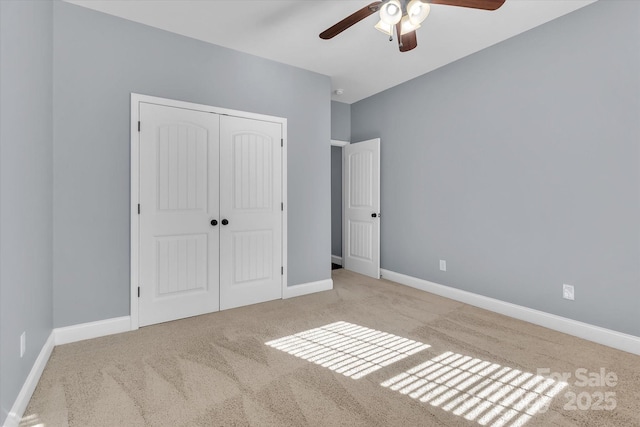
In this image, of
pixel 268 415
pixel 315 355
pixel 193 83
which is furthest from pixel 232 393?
pixel 193 83

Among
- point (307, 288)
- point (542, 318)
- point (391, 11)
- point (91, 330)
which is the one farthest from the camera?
point (307, 288)

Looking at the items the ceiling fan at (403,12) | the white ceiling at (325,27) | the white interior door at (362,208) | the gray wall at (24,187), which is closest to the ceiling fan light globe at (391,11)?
the ceiling fan at (403,12)

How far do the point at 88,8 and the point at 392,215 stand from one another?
3.90 metres

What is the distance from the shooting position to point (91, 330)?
2.68 metres

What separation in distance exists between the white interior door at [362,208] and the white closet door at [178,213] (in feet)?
7.52

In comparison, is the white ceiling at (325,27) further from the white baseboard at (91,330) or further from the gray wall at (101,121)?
the white baseboard at (91,330)

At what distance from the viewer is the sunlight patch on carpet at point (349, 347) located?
88.7 inches

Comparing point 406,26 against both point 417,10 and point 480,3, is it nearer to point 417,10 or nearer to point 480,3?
point 417,10

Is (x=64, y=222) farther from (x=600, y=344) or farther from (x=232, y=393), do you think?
(x=600, y=344)

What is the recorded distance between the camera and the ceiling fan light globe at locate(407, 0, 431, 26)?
2055mm

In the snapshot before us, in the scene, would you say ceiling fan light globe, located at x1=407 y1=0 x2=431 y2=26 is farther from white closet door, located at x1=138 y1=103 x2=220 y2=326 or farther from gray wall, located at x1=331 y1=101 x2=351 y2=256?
gray wall, located at x1=331 y1=101 x2=351 y2=256

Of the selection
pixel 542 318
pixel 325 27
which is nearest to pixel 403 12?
pixel 325 27

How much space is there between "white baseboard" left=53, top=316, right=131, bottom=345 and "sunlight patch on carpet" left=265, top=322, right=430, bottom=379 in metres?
1.33

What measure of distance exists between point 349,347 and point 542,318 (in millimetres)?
1856
